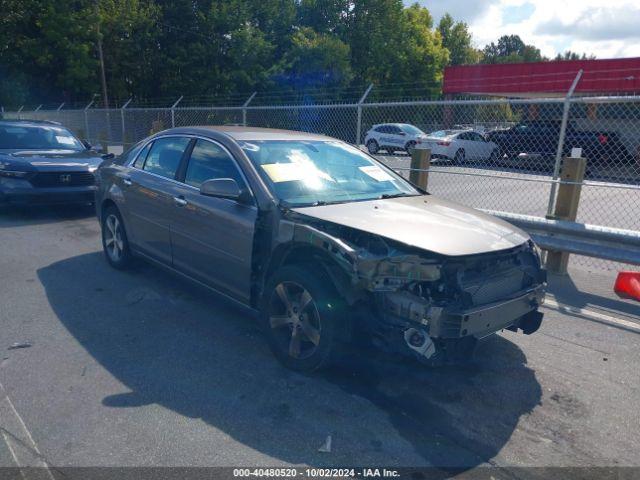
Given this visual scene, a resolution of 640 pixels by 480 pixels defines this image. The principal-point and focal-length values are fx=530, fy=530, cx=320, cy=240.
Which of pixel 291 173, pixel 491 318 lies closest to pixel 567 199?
pixel 491 318

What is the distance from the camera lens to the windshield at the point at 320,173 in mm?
4125

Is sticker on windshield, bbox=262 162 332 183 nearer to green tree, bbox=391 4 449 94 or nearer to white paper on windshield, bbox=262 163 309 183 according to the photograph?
white paper on windshield, bbox=262 163 309 183

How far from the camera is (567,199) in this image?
6223 millimetres

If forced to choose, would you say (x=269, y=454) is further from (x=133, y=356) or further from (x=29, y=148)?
(x=29, y=148)

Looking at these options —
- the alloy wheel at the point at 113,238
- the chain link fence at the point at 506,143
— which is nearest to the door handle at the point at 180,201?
the alloy wheel at the point at 113,238

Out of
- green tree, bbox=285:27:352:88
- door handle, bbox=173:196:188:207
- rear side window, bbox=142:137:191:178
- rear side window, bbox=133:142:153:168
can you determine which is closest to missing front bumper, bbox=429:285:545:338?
door handle, bbox=173:196:188:207

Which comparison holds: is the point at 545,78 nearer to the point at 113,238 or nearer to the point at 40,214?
the point at 40,214

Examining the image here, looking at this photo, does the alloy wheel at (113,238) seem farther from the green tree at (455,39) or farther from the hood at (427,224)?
the green tree at (455,39)

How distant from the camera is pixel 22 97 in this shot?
3372 centimetres

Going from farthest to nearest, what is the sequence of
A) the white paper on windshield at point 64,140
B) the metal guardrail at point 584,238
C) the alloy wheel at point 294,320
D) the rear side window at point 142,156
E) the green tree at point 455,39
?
the green tree at point 455,39 → the white paper on windshield at point 64,140 → the rear side window at point 142,156 → the metal guardrail at point 584,238 → the alloy wheel at point 294,320

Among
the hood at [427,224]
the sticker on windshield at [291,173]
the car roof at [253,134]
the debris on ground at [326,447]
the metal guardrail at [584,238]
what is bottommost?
the debris on ground at [326,447]

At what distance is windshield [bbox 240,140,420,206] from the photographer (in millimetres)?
4125

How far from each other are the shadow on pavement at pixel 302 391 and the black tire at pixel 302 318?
15 cm

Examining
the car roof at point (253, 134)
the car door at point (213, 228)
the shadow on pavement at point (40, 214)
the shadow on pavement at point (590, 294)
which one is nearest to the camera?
the car door at point (213, 228)
